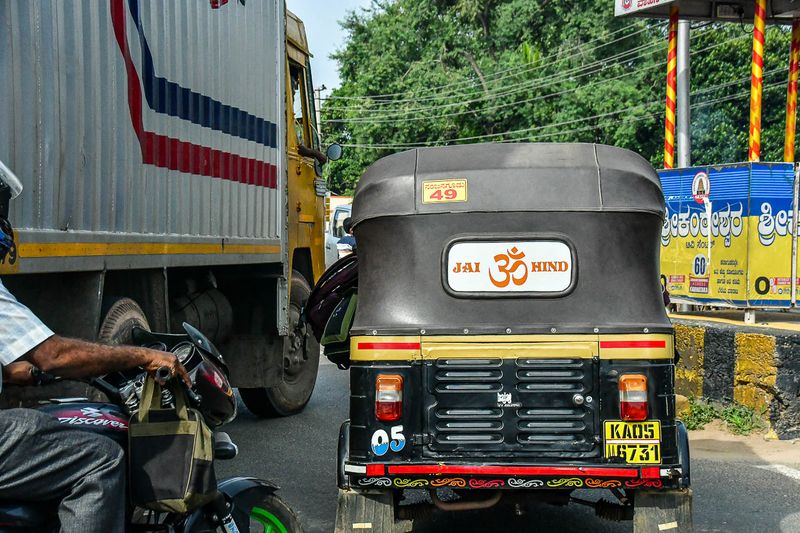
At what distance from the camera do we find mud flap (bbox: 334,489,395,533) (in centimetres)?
461

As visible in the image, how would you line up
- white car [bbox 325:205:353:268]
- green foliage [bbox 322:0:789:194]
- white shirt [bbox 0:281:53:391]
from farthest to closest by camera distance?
green foliage [bbox 322:0:789:194]
white car [bbox 325:205:353:268]
white shirt [bbox 0:281:53:391]

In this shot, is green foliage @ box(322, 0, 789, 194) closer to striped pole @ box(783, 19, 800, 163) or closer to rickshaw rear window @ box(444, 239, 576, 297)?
striped pole @ box(783, 19, 800, 163)

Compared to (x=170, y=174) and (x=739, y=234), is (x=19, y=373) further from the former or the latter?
(x=739, y=234)

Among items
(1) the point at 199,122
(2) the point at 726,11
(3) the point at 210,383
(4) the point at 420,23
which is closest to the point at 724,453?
(1) the point at 199,122

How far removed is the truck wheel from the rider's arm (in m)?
1.98

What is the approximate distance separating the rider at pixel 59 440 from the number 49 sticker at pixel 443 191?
1.92 meters

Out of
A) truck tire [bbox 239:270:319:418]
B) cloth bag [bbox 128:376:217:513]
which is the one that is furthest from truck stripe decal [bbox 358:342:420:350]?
truck tire [bbox 239:270:319:418]

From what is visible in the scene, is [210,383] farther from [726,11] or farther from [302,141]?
[726,11]

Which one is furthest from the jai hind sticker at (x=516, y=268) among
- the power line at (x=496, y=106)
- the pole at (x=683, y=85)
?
the power line at (x=496, y=106)

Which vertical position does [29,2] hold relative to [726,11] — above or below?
below

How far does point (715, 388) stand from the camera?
8.38 metres

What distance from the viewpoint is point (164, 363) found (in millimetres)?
3068

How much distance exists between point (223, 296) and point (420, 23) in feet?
123

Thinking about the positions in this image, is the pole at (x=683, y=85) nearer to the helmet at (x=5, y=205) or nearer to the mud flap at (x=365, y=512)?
the mud flap at (x=365, y=512)
